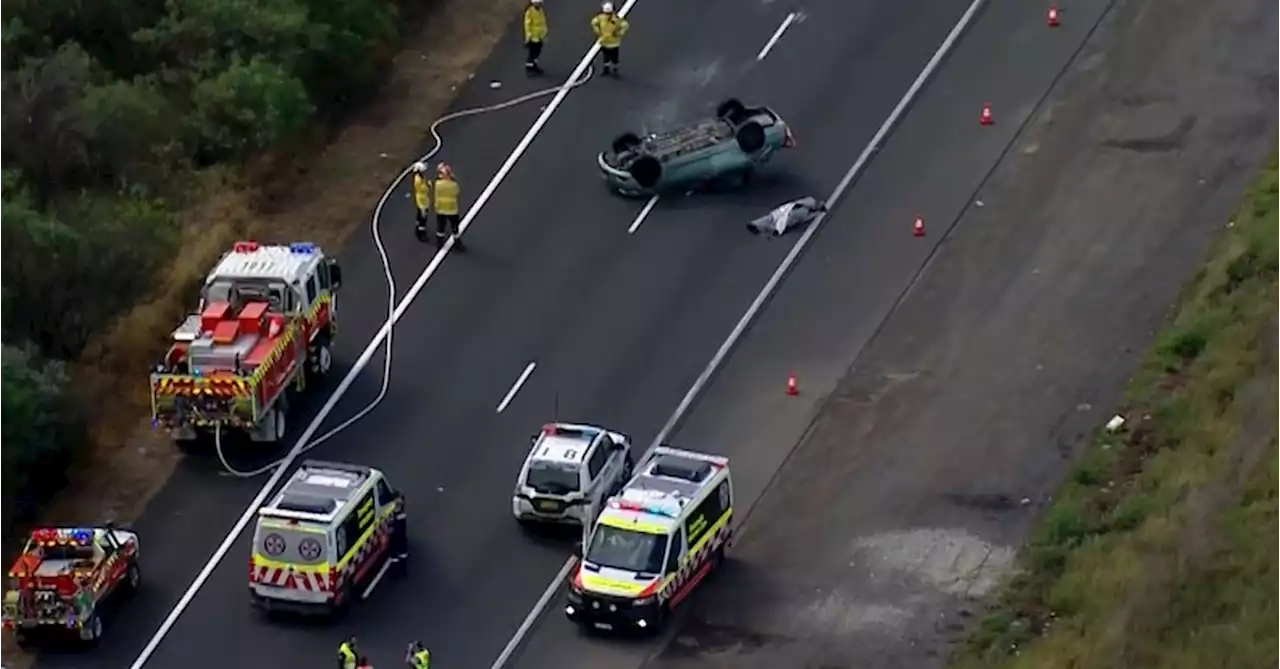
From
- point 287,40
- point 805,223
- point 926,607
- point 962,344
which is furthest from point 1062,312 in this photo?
point 287,40

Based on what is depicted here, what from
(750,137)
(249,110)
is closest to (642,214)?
(750,137)

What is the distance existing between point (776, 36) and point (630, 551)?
1997 cm

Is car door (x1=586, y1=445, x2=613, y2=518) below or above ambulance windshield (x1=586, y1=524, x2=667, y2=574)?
below

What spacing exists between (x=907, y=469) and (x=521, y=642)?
24.8 ft

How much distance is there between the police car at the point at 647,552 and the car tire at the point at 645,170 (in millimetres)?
11375

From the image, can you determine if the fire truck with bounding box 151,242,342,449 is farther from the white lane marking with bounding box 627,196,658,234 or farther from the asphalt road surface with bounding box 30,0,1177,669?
the white lane marking with bounding box 627,196,658,234

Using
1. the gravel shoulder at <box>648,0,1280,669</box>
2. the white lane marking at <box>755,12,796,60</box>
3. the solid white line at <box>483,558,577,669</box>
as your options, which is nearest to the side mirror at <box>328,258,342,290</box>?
the solid white line at <box>483,558,577,669</box>

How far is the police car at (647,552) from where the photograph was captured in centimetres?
4091

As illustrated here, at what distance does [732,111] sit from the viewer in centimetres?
5378

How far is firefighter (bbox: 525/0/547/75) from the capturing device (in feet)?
186

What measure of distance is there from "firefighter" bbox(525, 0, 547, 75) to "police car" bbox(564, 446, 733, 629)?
17.0 m

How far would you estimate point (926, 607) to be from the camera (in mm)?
41688

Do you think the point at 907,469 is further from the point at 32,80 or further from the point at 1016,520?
the point at 32,80

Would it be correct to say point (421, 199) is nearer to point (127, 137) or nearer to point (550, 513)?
point (127, 137)
